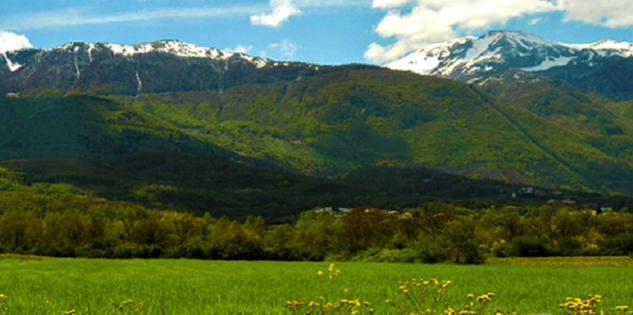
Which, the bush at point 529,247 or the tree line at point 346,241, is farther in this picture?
the bush at point 529,247

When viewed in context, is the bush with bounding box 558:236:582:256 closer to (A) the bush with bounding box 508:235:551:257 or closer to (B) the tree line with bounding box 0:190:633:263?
(B) the tree line with bounding box 0:190:633:263

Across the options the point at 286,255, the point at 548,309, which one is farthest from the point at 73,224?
the point at 548,309

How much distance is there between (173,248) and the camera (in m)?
97.0

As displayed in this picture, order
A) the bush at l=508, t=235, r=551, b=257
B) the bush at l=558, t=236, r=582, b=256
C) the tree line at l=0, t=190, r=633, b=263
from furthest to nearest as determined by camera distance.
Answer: the bush at l=508, t=235, r=551, b=257, the bush at l=558, t=236, r=582, b=256, the tree line at l=0, t=190, r=633, b=263

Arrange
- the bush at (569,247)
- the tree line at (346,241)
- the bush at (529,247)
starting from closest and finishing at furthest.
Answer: the tree line at (346,241), the bush at (569,247), the bush at (529,247)

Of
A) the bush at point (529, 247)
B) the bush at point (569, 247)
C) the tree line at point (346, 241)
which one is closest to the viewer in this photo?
the tree line at point (346, 241)

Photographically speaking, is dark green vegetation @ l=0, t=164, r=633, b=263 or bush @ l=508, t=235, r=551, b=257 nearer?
dark green vegetation @ l=0, t=164, r=633, b=263

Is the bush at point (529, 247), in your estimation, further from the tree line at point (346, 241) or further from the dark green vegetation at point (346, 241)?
the dark green vegetation at point (346, 241)

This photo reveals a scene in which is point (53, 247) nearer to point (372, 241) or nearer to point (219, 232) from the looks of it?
point (219, 232)

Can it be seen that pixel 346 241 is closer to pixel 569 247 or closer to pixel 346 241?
pixel 346 241

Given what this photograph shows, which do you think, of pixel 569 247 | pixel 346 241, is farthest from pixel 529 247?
pixel 346 241

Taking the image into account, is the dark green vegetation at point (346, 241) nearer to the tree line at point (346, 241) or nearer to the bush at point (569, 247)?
the bush at point (569, 247)

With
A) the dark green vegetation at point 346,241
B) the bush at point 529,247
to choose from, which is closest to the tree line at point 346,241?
the bush at point 529,247

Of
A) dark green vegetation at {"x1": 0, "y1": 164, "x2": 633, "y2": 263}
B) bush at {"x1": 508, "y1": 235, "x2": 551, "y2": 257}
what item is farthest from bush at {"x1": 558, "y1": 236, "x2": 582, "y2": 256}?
bush at {"x1": 508, "y1": 235, "x2": 551, "y2": 257}
